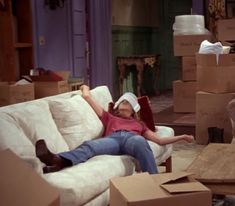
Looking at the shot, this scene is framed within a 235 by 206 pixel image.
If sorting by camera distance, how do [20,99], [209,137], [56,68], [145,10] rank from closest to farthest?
[20,99] → [209,137] → [56,68] → [145,10]

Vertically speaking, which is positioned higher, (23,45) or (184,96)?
(23,45)

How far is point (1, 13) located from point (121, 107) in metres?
1.66

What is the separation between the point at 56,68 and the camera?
584cm

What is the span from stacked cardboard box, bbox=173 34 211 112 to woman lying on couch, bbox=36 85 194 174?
2685 mm

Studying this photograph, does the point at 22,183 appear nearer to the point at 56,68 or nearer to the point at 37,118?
the point at 37,118

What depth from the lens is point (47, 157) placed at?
2.60m

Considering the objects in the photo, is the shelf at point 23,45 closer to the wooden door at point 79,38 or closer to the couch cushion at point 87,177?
the wooden door at point 79,38

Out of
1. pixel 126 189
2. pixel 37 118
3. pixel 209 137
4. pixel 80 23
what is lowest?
pixel 209 137

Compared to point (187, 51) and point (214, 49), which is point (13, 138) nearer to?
point (214, 49)

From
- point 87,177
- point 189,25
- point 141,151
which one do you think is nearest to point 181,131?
point 189,25

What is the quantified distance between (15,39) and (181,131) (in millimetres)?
2221

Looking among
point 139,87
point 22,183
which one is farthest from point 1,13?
point 139,87

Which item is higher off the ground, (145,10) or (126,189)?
(145,10)

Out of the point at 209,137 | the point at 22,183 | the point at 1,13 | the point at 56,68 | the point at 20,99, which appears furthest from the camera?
the point at 56,68
